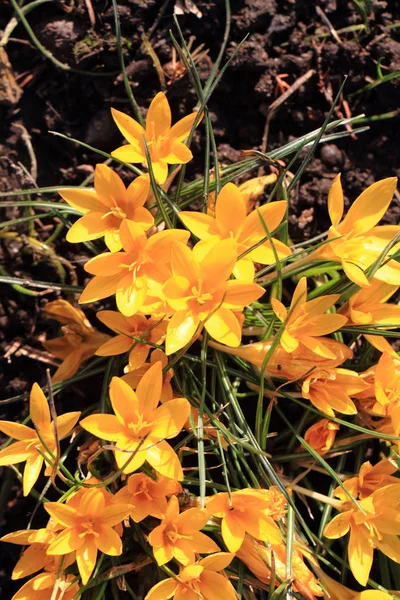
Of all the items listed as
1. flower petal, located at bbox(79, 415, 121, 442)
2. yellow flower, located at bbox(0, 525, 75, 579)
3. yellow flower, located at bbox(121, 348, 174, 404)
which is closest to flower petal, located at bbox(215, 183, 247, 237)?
yellow flower, located at bbox(121, 348, 174, 404)

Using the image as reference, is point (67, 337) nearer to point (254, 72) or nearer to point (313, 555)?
point (313, 555)

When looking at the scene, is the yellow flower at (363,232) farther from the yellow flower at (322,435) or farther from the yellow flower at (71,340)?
the yellow flower at (71,340)

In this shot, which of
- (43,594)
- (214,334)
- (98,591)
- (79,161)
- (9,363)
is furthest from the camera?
(79,161)

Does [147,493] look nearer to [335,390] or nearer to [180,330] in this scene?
[180,330]

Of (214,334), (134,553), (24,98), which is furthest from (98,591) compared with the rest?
(24,98)

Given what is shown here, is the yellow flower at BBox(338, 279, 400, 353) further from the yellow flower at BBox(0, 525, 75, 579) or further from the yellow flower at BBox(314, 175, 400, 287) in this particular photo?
the yellow flower at BBox(0, 525, 75, 579)
